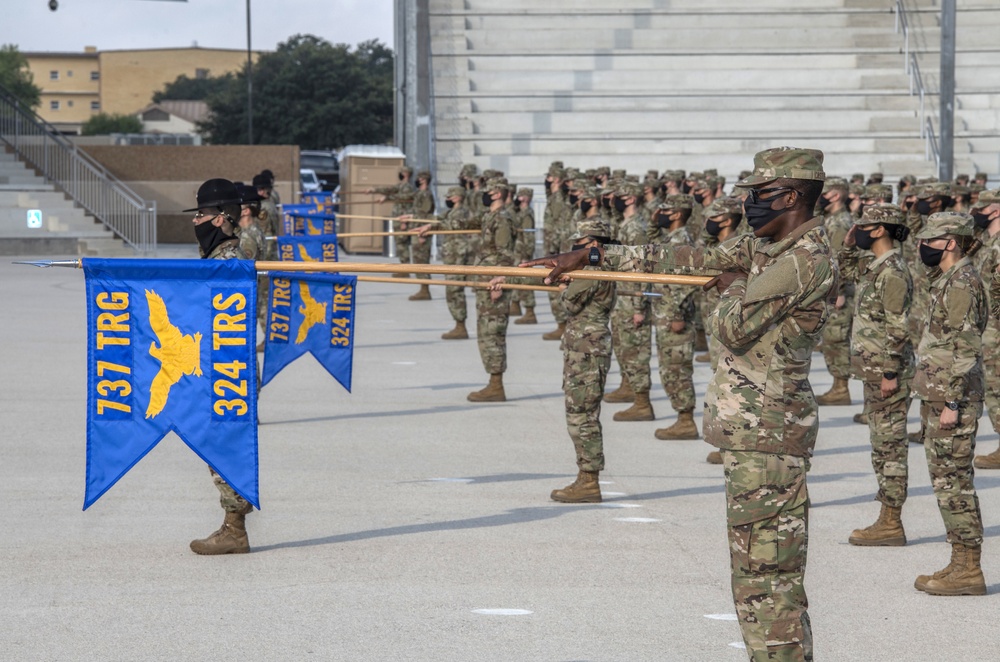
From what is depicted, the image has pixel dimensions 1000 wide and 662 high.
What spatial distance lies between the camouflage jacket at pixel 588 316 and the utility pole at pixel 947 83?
748 inches

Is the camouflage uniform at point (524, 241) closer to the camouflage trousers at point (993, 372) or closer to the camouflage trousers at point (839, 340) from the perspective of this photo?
the camouflage trousers at point (839, 340)

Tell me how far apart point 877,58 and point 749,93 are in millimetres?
3796

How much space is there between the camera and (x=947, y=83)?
2717 cm

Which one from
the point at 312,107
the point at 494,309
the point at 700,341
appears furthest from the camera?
the point at 312,107

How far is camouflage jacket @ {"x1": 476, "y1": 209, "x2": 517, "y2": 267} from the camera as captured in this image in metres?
15.3

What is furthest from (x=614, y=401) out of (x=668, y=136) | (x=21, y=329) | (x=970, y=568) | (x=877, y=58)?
(x=877, y=58)

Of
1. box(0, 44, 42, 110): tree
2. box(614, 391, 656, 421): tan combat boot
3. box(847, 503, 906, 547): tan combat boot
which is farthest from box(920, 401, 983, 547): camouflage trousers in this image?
box(0, 44, 42, 110): tree

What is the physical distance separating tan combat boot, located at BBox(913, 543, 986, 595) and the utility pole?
824 inches

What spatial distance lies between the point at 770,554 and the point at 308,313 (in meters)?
6.64

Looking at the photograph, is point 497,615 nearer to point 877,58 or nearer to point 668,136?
point 668,136

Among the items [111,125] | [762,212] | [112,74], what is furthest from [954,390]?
[112,74]

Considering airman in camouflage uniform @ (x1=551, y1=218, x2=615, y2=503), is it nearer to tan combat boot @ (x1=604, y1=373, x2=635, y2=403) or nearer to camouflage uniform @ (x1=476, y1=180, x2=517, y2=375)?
camouflage uniform @ (x1=476, y1=180, x2=517, y2=375)

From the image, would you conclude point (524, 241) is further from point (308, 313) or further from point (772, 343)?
point (772, 343)

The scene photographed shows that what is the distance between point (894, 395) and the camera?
27.3ft
